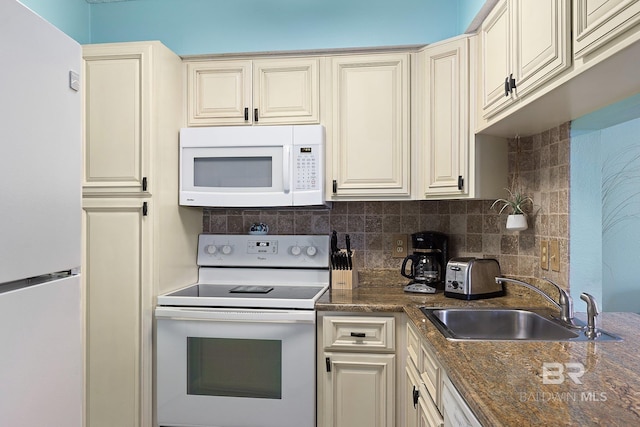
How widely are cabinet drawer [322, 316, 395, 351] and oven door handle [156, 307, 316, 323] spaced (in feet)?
0.34

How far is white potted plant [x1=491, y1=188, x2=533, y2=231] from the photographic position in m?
2.14

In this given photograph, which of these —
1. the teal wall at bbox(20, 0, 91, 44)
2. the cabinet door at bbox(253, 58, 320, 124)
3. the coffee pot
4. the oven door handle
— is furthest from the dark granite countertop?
the teal wall at bbox(20, 0, 91, 44)

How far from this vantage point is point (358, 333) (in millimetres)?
2145

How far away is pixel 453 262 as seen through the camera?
225cm

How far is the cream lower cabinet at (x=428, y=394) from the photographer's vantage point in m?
1.22

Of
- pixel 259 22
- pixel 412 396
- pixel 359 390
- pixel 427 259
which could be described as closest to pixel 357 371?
pixel 359 390

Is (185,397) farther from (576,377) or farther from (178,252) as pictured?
(576,377)

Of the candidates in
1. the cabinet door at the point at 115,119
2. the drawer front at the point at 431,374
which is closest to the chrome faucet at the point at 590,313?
the drawer front at the point at 431,374

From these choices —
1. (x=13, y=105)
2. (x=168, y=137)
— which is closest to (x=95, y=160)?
(x=168, y=137)

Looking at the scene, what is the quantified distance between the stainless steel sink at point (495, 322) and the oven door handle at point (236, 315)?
55 centimetres

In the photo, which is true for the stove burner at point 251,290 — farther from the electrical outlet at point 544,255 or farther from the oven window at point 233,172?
the electrical outlet at point 544,255

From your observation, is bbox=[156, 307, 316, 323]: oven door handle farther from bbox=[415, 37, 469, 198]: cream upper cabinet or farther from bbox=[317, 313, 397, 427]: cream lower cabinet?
bbox=[415, 37, 469, 198]: cream upper cabinet

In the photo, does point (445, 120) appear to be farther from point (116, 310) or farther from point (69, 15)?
point (69, 15)

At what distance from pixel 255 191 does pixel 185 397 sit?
3.45 ft
